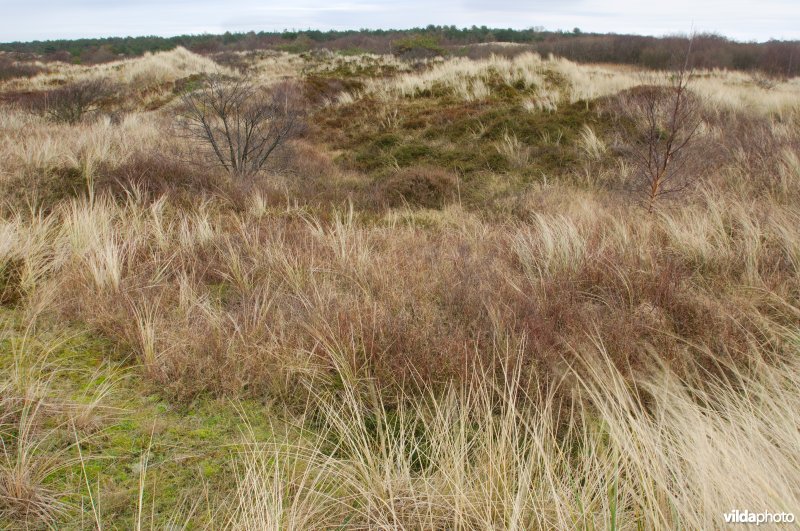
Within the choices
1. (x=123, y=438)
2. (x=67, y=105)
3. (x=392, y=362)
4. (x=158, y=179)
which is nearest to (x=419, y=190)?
(x=158, y=179)

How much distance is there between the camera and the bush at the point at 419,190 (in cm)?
712

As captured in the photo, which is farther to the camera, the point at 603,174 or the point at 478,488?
the point at 603,174

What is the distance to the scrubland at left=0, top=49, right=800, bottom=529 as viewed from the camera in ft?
5.23

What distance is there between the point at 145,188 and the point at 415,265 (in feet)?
11.6

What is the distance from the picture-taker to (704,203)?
509 cm

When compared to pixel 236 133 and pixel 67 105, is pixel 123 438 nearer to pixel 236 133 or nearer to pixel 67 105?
pixel 236 133

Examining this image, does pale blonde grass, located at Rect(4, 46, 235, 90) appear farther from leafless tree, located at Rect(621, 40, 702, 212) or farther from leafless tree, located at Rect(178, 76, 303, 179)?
leafless tree, located at Rect(621, 40, 702, 212)

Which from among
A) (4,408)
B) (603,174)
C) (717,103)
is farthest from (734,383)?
(717,103)

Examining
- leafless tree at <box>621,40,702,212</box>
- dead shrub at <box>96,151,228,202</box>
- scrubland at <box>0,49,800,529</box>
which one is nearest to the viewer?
scrubland at <box>0,49,800,529</box>

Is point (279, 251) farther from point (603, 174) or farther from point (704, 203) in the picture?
point (603, 174)

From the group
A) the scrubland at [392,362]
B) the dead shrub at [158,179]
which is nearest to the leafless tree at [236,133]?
the dead shrub at [158,179]

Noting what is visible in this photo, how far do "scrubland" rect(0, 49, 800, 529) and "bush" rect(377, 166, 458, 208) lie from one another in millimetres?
1187

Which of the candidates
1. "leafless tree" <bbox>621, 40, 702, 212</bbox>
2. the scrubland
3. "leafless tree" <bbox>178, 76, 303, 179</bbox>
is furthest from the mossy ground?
"leafless tree" <bbox>178, 76, 303, 179</bbox>

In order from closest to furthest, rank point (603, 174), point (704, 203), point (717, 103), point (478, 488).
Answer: point (478, 488) < point (704, 203) < point (603, 174) < point (717, 103)
